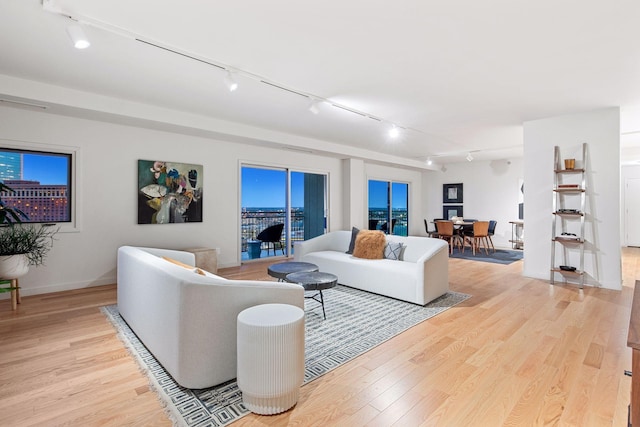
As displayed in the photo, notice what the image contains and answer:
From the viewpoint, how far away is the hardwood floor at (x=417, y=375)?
1.80 m

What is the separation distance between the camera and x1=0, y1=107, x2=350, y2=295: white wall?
13.6 feet

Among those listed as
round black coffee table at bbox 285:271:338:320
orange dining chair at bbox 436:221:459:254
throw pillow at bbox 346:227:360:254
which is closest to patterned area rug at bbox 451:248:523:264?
orange dining chair at bbox 436:221:459:254

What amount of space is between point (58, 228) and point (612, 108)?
7.70 meters

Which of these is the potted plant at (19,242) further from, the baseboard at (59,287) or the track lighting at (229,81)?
the track lighting at (229,81)

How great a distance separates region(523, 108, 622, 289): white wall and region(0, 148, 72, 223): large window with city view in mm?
6786

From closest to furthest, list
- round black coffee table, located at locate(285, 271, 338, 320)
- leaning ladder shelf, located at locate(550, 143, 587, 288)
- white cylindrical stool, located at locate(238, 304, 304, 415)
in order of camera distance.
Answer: white cylindrical stool, located at locate(238, 304, 304, 415), round black coffee table, located at locate(285, 271, 338, 320), leaning ladder shelf, located at locate(550, 143, 587, 288)

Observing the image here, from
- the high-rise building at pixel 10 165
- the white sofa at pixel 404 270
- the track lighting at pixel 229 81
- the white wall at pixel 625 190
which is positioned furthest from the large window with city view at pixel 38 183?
the white wall at pixel 625 190

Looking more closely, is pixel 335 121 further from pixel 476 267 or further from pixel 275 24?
pixel 476 267

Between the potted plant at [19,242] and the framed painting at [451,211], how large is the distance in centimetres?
981

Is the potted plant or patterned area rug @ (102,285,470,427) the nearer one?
patterned area rug @ (102,285,470,427)

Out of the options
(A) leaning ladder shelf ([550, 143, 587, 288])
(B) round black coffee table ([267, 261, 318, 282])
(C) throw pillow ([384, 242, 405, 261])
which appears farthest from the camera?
(A) leaning ladder shelf ([550, 143, 587, 288])

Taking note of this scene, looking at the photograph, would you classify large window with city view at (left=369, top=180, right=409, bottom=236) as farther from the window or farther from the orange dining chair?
the window

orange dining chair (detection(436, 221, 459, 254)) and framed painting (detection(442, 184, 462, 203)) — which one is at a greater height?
framed painting (detection(442, 184, 462, 203))

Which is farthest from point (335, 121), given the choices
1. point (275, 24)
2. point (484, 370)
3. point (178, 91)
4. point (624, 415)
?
point (624, 415)
